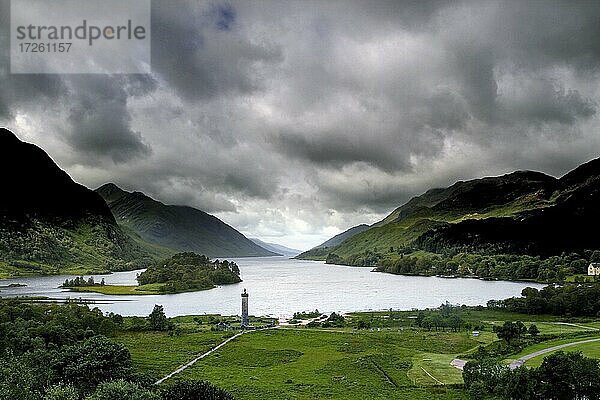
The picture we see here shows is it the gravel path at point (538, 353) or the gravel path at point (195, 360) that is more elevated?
the gravel path at point (195, 360)

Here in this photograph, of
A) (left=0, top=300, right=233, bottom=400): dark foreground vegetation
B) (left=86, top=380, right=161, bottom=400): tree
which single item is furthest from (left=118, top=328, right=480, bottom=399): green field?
(left=86, top=380, right=161, bottom=400): tree

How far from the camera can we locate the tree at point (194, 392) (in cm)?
4672

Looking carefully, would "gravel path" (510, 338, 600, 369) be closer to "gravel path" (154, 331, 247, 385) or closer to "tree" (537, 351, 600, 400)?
"tree" (537, 351, 600, 400)

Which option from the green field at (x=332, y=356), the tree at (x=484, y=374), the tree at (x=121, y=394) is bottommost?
the green field at (x=332, y=356)

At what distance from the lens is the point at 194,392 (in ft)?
154

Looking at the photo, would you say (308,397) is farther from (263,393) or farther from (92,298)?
(92,298)

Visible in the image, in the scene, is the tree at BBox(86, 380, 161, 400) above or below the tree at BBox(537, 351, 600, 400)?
above

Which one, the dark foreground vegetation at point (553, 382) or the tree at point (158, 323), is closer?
the dark foreground vegetation at point (553, 382)

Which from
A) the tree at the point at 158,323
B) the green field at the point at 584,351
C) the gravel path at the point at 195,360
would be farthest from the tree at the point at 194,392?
the tree at the point at 158,323

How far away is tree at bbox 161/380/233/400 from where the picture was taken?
46.7m

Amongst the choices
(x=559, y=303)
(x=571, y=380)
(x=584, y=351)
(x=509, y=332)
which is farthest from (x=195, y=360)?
(x=559, y=303)

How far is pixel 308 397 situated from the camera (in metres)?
55.9

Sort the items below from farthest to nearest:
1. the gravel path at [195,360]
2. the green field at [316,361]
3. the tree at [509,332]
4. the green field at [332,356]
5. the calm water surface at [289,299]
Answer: the calm water surface at [289,299]
the tree at [509,332]
the gravel path at [195,360]
the green field at [332,356]
the green field at [316,361]

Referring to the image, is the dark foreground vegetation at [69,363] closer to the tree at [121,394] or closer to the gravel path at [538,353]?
the tree at [121,394]
